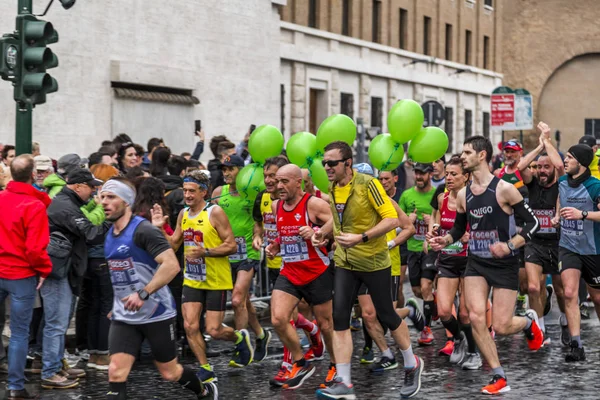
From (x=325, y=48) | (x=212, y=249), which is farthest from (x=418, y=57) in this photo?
(x=212, y=249)

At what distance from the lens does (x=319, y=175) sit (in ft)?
39.1

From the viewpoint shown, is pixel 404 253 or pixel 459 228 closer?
pixel 459 228

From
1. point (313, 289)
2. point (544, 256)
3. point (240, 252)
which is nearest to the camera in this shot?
point (313, 289)

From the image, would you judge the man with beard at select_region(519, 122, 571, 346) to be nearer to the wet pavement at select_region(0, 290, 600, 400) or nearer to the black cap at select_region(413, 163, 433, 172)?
the wet pavement at select_region(0, 290, 600, 400)

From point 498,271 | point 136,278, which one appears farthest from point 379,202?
point 136,278

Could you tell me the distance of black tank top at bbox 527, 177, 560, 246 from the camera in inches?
507

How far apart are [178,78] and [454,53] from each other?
22215mm

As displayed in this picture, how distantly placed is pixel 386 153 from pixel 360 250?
2648 mm

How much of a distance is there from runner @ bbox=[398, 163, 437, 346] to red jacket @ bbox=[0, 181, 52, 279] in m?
4.47

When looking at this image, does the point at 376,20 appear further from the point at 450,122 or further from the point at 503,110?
the point at 503,110

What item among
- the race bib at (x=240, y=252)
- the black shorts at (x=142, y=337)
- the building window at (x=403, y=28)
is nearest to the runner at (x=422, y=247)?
the race bib at (x=240, y=252)

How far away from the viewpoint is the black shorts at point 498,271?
999cm

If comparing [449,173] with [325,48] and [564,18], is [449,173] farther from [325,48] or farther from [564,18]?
[564,18]

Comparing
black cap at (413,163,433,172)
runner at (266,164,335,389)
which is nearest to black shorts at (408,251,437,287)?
black cap at (413,163,433,172)
